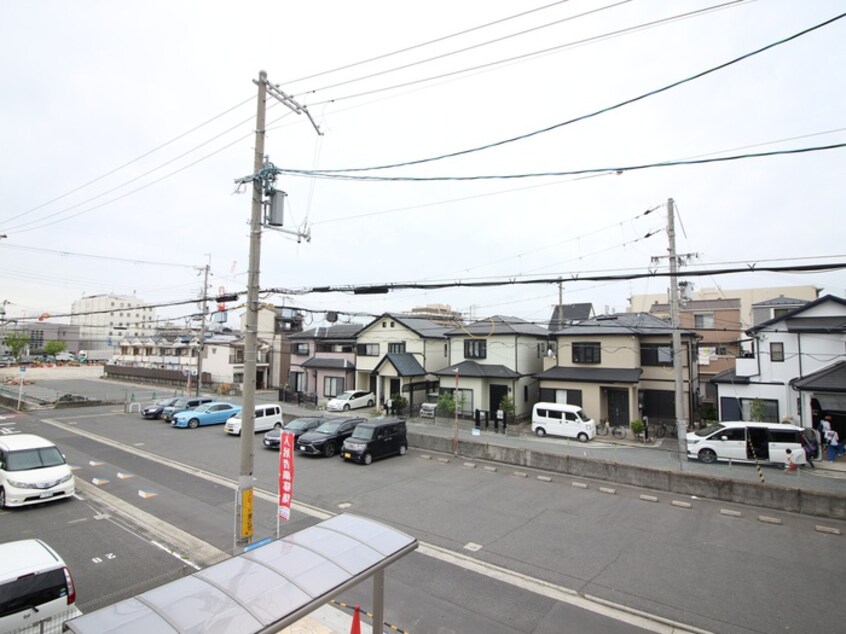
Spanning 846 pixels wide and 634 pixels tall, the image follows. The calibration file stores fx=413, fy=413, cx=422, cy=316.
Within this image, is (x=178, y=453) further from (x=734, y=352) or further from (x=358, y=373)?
(x=734, y=352)

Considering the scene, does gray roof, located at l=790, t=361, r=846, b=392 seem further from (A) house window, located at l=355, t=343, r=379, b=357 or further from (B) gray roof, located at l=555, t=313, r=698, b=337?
(A) house window, located at l=355, t=343, r=379, b=357

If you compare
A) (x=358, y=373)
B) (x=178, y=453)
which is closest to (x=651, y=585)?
(x=178, y=453)

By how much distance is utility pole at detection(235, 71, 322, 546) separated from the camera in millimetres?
7984

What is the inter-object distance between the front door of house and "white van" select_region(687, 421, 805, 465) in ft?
20.4

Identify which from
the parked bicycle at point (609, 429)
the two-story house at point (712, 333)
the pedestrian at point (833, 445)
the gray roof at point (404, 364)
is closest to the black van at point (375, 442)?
the gray roof at point (404, 364)

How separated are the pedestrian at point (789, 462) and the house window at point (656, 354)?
804 centimetres

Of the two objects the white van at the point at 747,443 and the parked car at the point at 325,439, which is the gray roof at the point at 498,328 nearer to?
the parked car at the point at 325,439

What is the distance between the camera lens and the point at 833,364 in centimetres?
1897

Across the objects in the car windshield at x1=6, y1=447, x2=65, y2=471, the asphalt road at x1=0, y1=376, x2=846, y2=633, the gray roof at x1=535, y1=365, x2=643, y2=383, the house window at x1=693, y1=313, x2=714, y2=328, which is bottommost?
the asphalt road at x1=0, y1=376, x2=846, y2=633

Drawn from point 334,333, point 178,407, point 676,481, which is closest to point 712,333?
point 676,481

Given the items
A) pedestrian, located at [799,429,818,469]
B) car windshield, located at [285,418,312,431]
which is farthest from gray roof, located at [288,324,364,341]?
pedestrian, located at [799,429,818,469]

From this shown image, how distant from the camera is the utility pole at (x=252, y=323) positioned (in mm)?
7984

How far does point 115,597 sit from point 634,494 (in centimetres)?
1381

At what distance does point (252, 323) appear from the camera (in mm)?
8367
